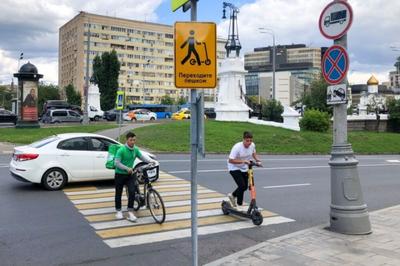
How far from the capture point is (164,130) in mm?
32656

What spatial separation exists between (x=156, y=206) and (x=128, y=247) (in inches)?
68.8

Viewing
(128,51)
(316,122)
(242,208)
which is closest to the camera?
(242,208)

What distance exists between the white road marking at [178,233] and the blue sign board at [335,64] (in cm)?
301

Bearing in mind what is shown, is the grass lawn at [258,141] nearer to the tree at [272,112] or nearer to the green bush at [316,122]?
the green bush at [316,122]

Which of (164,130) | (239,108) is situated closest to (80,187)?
(164,130)

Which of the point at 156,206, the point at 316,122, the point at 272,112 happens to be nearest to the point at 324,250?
the point at 156,206

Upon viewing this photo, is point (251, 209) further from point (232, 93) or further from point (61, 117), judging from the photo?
point (61, 117)

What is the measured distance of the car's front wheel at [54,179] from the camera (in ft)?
39.4

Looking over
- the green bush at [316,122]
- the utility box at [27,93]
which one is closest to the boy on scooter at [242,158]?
the utility box at [27,93]

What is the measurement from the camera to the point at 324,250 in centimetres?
654

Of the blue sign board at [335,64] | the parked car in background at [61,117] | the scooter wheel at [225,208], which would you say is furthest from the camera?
the parked car in background at [61,117]

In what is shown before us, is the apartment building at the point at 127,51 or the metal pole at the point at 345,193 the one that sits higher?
the apartment building at the point at 127,51

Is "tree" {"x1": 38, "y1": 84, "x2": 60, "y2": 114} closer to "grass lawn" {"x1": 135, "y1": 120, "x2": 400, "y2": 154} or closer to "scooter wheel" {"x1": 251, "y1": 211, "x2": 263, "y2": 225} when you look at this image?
"grass lawn" {"x1": 135, "y1": 120, "x2": 400, "y2": 154}

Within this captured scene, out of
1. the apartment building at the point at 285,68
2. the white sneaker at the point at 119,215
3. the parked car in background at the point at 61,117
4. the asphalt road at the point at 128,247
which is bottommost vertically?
the asphalt road at the point at 128,247
